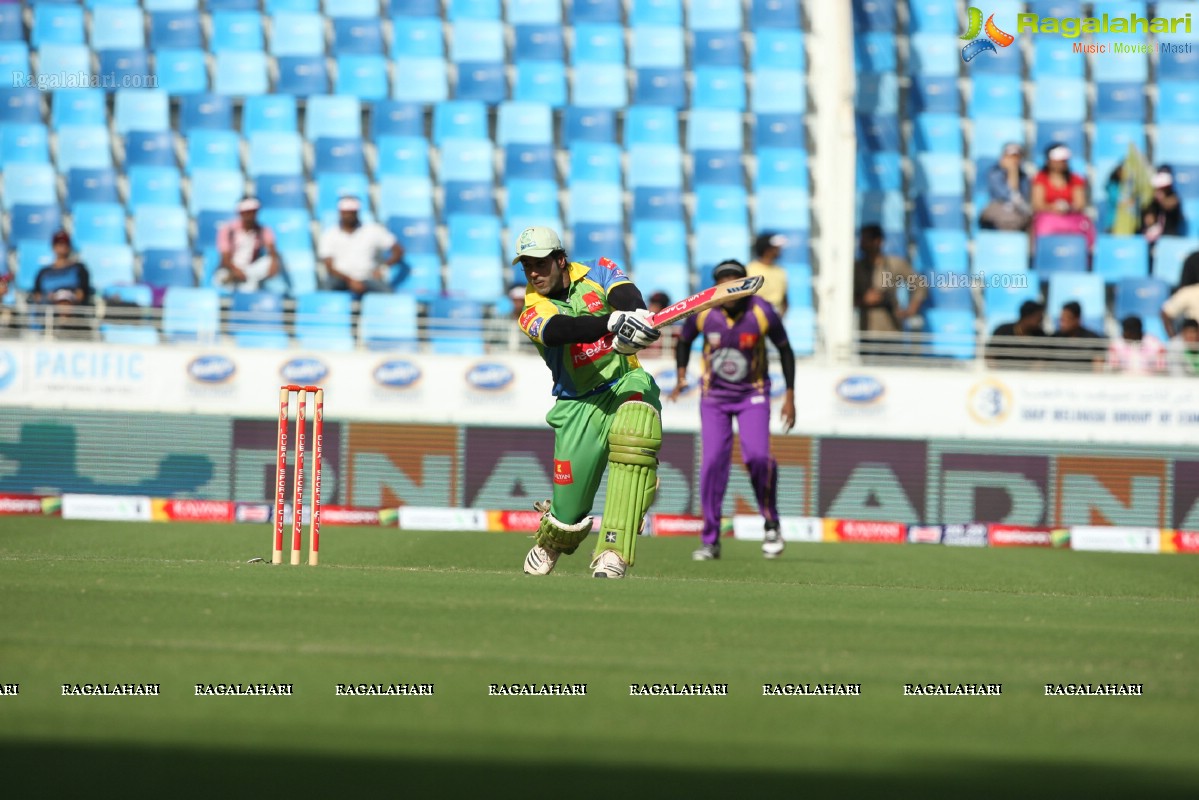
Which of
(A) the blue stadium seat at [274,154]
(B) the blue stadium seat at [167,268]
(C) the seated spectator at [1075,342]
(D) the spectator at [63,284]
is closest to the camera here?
(D) the spectator at [63,284]

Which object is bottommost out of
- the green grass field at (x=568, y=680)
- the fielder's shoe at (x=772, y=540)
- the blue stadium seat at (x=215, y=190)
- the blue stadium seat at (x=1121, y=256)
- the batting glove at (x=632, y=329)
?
the fielder's shoe at (x=772, y=540)

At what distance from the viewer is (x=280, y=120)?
23.8 m

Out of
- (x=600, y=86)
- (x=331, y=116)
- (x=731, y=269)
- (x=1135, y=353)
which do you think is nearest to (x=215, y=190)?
(x=331, y=116)

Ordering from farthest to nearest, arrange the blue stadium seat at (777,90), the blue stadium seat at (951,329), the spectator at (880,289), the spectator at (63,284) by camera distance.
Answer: the blue stadium seat at (777,90), the blue stadium seat at (951,329), the spectator at (880,289), the spectator at (63,284)

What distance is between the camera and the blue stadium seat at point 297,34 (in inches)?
963

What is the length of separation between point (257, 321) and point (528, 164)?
15.6 ft

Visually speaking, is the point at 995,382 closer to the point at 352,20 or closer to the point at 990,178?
the point at 990,178

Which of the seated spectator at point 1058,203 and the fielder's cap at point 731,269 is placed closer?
the fielder's cap at point 731,269

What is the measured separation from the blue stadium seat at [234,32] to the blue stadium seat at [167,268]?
12.8 ft

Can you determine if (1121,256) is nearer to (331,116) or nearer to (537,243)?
(331,116)

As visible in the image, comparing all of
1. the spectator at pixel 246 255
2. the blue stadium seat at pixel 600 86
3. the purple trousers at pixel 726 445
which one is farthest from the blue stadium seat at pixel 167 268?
the purple trousers at pixel 726 445

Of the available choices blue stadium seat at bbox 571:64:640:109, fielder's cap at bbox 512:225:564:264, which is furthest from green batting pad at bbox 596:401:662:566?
blue stadium seat at bbox 571:64:640:109

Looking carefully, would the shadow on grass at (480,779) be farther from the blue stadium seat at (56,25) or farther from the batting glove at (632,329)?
the blue stadium seat at (56,25)

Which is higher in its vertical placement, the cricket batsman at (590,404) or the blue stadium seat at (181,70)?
the blue stadium seat at (181,70)
